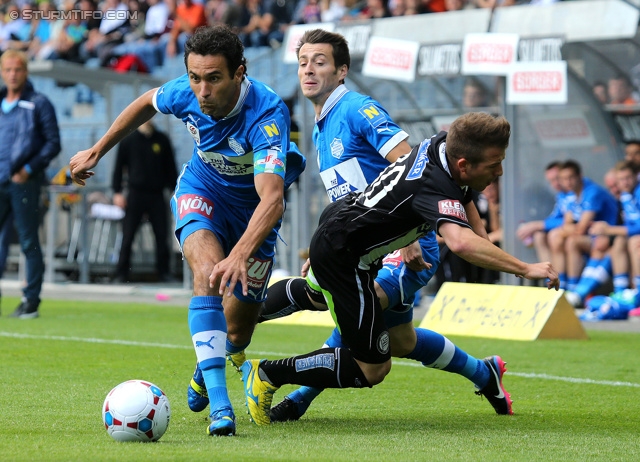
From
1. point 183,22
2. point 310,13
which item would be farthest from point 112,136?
Result: point 183,22

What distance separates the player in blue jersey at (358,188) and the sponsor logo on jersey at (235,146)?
84 centimetres

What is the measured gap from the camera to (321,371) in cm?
574

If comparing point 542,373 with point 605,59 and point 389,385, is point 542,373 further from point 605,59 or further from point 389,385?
point 605,59

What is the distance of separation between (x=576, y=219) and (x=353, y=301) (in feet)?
28.4

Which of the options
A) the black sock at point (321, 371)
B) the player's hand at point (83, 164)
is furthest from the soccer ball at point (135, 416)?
the player's hand at point (83, 164)

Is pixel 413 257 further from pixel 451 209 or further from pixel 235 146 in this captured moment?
pixel 235 146

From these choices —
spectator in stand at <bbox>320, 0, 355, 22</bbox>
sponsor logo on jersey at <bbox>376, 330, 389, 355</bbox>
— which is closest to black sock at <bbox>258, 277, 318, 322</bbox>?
sponsor logo on jersey at <bbox>376, 330, 389, 355</bbox>

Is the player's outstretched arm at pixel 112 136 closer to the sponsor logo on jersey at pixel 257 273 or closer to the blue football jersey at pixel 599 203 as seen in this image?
the sponsor logo on jersey at pixel 257 273

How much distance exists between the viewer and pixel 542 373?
8414 mm

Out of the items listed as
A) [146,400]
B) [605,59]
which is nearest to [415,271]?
[146,400]

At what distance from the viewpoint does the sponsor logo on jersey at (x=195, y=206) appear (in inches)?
238

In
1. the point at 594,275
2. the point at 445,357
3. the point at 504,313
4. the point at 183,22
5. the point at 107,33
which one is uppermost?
the point at 183,22

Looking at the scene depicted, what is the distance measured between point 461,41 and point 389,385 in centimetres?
665

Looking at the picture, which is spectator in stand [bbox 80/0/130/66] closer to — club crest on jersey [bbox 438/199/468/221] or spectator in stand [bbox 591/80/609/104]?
spectator in stand [bbox 591/80/609/104]
